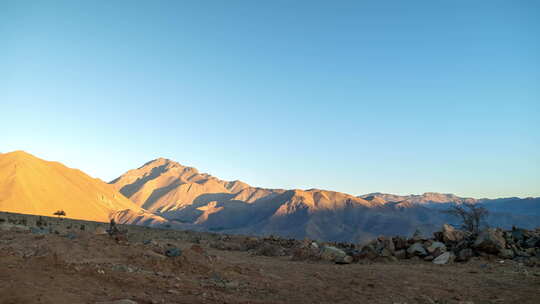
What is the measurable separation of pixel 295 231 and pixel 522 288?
293 feet

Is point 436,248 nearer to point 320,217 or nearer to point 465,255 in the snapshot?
point 465,255

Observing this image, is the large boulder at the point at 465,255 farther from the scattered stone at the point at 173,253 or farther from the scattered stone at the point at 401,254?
the scattered stone at the point at 173,253

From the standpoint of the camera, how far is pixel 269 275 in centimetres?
1210

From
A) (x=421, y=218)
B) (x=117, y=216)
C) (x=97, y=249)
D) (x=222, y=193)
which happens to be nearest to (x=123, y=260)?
(x=97, y=249)

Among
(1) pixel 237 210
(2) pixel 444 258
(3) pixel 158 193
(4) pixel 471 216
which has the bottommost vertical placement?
(1) pixel 237 210

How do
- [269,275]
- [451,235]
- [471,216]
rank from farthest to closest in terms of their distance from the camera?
[471,216]
[451,235]
[269,275]

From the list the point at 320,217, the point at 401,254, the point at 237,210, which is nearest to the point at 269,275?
the point at 401,254

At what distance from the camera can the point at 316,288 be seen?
1008cm

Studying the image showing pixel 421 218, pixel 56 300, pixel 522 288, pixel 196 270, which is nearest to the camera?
pixel 56 300

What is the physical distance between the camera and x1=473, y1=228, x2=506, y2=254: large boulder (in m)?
15.1

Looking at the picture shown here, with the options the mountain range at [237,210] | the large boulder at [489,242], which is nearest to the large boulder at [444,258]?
the large boulder at [489,242]

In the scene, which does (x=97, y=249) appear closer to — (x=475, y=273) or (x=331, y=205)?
(x=475, y=273)

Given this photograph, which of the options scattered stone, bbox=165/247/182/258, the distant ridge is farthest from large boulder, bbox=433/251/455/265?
the distant ridge

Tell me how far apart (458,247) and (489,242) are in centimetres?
129
